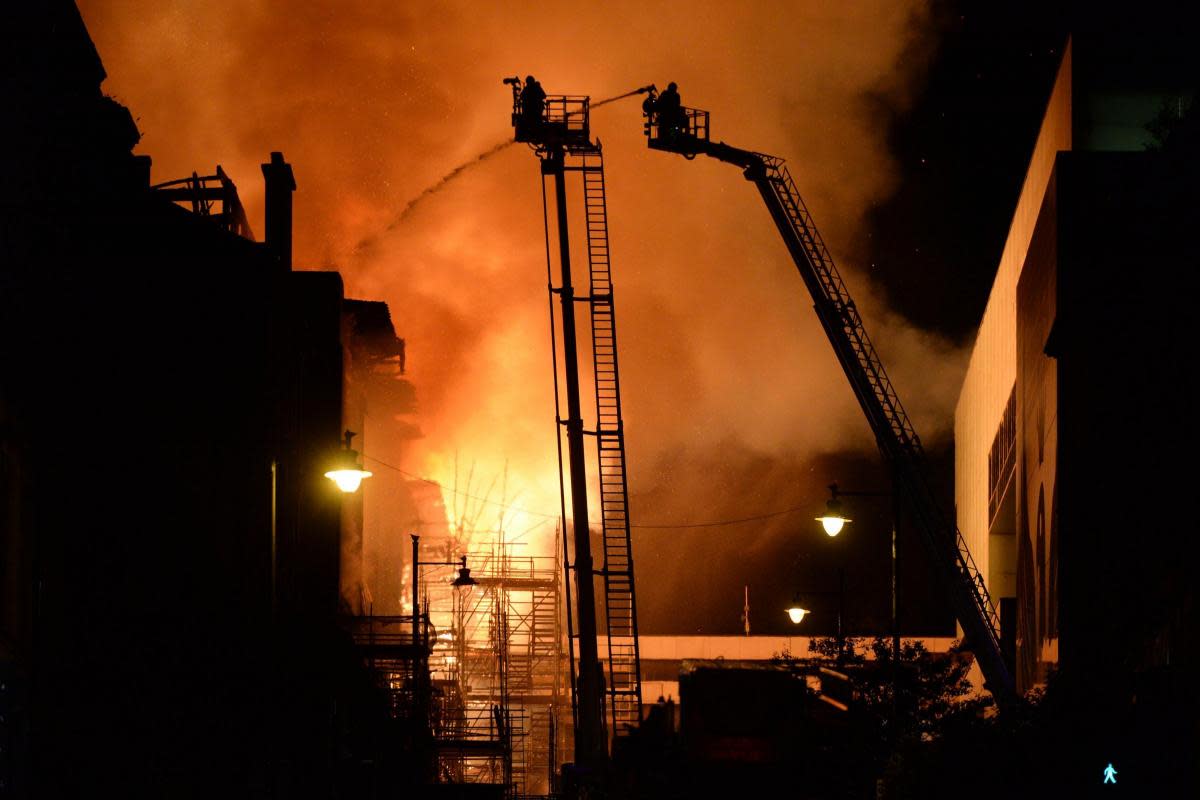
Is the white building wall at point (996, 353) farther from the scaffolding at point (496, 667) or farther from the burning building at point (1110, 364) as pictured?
the scaffolding at point (496, 667)

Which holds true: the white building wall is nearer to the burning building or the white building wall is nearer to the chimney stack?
the burning building

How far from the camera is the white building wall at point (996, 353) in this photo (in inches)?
1400

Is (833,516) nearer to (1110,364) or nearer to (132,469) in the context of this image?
(1110,364)

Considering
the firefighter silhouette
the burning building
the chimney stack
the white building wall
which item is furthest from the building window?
the chimney stack

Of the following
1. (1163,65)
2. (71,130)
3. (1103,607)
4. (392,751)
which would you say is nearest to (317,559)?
(392,751)

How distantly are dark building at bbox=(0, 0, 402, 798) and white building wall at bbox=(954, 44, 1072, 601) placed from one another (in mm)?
16895

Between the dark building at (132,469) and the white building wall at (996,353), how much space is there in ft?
55.4

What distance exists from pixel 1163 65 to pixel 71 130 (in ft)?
73.3

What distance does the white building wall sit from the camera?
117 ft

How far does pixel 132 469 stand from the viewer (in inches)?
1182

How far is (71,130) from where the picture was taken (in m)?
30.8

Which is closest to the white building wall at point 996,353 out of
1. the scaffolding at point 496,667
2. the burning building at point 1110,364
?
the burning building at point 1110,364

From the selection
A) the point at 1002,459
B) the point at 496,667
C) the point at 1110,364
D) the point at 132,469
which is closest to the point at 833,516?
the point at 1110,364

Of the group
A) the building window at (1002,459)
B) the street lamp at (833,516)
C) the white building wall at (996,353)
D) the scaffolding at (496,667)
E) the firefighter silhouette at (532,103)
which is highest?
the firefighter silhouette at (532,103)
